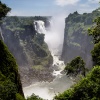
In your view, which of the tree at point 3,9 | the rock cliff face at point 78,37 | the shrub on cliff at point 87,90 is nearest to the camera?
the shrub on cliff at point 87,90

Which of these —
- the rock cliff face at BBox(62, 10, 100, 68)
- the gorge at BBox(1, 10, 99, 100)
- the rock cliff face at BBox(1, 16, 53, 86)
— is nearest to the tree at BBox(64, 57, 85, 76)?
the gorge at BBox(1, 10, 99, 100)

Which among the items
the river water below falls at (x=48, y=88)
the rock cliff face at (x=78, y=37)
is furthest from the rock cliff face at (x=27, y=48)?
the rock cliff face at (x=78, y=37)

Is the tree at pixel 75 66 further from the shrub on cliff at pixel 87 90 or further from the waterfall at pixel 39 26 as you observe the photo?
the waterfall at pixel 39 26

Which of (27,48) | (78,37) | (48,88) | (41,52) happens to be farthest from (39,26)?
(48,88)

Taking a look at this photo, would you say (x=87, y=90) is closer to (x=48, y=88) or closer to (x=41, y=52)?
(x=48, y=88)

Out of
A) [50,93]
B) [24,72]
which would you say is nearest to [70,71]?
[50,93]

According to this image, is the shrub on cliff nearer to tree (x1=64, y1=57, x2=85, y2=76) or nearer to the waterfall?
tree (x1=64, y1=57, x2=85, y2=76)

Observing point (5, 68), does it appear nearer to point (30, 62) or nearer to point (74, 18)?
point (30, 62)
